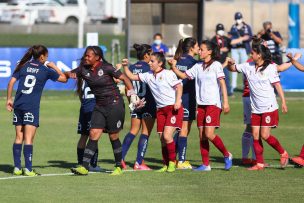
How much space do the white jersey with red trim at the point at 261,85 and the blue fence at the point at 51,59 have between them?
13.4 meters

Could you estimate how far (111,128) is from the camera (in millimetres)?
16594

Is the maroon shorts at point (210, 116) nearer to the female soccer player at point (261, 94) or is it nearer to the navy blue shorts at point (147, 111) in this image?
the female soccer player at point (261, 94)

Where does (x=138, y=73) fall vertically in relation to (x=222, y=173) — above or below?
above

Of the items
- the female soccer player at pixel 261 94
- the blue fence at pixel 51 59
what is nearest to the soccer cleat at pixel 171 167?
the female soccer player at pixel 261 94

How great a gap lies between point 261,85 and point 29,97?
12.1 feet

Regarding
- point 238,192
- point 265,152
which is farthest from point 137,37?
point 238,192

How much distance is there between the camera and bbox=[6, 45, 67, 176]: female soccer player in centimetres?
1678

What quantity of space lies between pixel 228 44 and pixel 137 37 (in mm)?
3318

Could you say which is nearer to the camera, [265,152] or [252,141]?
[252,141]

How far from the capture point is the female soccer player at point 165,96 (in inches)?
675

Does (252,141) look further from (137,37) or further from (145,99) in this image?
(137,37)

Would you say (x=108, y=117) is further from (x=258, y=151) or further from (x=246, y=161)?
(x=246, y=161)

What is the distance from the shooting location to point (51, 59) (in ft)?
100

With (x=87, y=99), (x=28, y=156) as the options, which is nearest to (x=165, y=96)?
(x=87, y=99)
